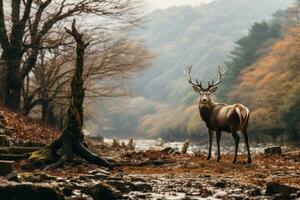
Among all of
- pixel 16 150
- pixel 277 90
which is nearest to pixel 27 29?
pixel 16 150

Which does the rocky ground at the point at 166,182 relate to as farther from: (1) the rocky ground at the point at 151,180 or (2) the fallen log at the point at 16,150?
(2) the fallen log at the point at 16,150

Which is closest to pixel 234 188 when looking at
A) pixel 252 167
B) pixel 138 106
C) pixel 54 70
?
pixel 252 167

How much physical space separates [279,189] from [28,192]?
5.13 m

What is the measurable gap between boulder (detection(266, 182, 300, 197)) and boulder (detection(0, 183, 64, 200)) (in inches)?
176

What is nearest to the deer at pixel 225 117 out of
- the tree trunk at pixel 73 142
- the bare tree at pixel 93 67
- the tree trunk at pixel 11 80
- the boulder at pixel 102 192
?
the tree trunk at pixel 73 142

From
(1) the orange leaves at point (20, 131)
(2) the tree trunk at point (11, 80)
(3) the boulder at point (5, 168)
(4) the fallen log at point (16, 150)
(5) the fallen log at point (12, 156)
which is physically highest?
(2) the tree trunk at point (11, 80)

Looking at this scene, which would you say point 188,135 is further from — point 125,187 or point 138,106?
point 125,187

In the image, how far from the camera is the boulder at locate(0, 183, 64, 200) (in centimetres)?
950

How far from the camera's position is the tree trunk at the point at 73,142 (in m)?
16.6

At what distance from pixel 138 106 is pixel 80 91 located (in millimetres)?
154774

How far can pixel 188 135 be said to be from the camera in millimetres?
101688

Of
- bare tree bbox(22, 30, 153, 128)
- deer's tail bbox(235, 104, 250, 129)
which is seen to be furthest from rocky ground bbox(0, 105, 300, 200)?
bare tree bbox(22, 30, 153, 128)

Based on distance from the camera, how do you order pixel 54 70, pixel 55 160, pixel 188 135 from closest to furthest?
pixel 55 160, pixel 54 70, pixel 188 135

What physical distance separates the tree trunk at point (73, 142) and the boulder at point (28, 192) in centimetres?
636
